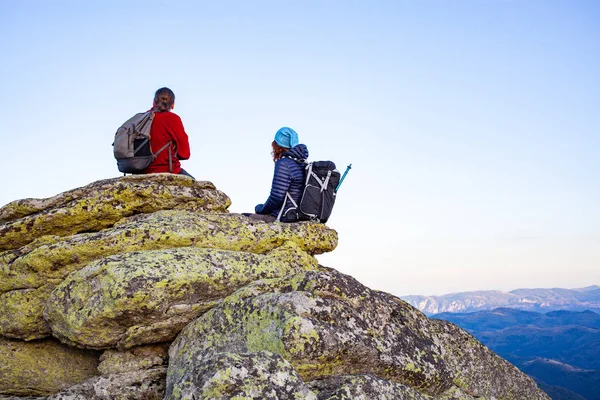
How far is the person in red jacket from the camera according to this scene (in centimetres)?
1537

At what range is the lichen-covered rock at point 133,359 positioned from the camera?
36.0 feet

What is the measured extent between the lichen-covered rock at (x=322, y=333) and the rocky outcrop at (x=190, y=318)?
27 millimetres

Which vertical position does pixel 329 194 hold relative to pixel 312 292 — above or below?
above

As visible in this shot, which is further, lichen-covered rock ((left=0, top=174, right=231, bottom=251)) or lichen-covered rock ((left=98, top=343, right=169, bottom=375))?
lichen-covered rock ((left=0, top=174, right=231, bottom=251))

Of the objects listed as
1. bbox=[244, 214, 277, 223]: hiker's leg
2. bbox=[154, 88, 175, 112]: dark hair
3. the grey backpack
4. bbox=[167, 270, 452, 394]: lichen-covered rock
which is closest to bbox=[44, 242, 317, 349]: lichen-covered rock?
bbox=[167, 270, 452, 394]: lichen-covered rock

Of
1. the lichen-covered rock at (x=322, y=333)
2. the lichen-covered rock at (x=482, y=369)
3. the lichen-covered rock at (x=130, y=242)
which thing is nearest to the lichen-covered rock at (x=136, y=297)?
the lichen-covered rock at (x=322, y=333)

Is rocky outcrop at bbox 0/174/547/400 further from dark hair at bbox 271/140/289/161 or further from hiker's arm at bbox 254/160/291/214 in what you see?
dark hair at bbox 271/140/289/161

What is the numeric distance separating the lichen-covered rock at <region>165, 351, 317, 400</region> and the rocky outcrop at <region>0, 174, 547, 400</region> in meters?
0.02

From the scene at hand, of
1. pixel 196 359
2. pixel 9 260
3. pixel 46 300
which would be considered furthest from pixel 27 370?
pixel 196 359

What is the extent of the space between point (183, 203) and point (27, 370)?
5844 millimetres

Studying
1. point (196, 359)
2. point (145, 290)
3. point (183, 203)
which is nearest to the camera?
point (196, 359)

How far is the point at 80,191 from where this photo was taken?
47.3ft

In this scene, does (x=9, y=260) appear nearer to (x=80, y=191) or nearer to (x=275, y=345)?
(x=80, y=191)

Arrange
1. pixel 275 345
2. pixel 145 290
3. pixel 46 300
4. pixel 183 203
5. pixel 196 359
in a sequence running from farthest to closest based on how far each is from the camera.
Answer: pixel 183 203 < pixel 46 300 < pixel 145 290 < pixel 196 359 < pixel 275 345
